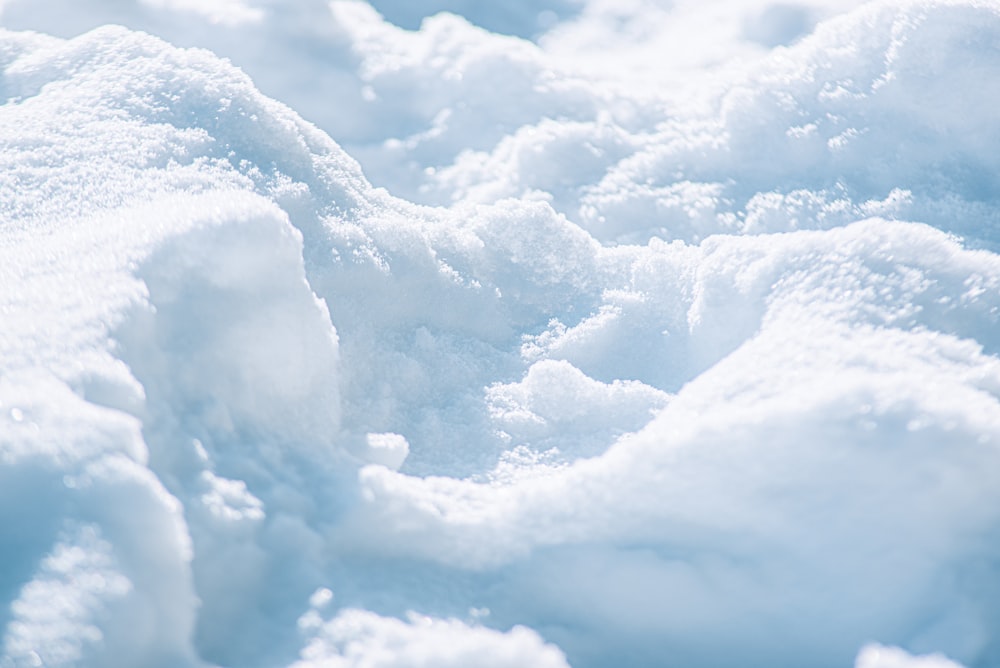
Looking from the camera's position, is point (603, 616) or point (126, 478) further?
point (603, 616)

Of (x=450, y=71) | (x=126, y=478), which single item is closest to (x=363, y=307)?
(x=126, y=478)

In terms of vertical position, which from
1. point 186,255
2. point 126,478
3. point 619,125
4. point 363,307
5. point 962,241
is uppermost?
point 619,125

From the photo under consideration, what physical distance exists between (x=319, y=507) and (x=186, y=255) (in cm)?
38

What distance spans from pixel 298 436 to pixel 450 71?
183cm

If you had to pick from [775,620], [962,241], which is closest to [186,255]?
[775,620]

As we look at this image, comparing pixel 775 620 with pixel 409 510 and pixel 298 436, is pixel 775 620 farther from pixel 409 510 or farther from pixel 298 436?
pixel 298 436

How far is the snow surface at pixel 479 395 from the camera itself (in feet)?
3.01

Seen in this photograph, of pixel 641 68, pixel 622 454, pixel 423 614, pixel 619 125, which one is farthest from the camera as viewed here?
pixel 641 68

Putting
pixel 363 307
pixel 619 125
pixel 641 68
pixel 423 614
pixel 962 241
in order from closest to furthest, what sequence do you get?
pixel 423 614
pixel 363 307
pixel 962 241
pixel 619 125
pixel 641 68

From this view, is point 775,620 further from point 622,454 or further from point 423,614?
point 423,614

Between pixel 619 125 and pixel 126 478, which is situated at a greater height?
pixel 619 125

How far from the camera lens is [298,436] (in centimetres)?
115

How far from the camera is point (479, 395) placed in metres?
1.47

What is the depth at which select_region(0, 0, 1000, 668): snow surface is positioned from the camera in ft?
3.01
